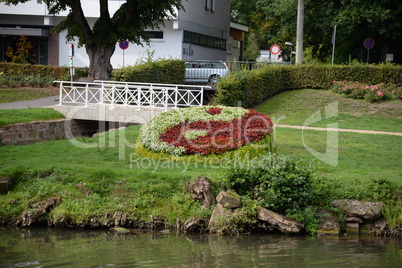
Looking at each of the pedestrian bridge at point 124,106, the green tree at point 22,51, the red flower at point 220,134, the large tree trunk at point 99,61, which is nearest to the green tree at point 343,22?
the large tree trunk at point 99,61

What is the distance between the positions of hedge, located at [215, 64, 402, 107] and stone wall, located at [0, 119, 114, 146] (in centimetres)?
654

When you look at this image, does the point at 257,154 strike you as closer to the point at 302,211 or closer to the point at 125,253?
the point at 302,211

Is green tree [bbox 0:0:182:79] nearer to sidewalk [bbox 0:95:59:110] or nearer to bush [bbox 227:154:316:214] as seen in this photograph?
sidewalk [bbox 0:95:59:110]

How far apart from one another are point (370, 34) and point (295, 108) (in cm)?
1259

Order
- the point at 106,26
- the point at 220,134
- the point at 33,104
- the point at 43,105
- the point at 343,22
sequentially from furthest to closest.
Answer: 1. the point at 343,22
2. the point at 106,26
3. the point at 33,104
4. the point at 43,105
5. the point at 220,134

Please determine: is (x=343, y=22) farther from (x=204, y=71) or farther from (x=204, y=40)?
(x=204, y=40)

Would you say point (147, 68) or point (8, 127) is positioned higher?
point (147, 68)

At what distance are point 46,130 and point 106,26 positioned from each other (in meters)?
8.09

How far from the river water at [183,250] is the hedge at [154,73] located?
493 inches

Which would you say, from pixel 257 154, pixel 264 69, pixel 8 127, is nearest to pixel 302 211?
pixel 257 154

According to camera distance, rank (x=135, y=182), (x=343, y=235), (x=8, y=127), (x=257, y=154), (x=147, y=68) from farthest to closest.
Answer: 1. (x=147, y=68)
2. (x=8, y=127)
3. (x=257, y=154)
4. (x=135, y=182)
5. (x=343, y=235)

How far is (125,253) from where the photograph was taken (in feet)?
31.4

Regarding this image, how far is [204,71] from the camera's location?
31781mm

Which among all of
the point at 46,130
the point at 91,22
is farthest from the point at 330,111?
the point at 91,22
